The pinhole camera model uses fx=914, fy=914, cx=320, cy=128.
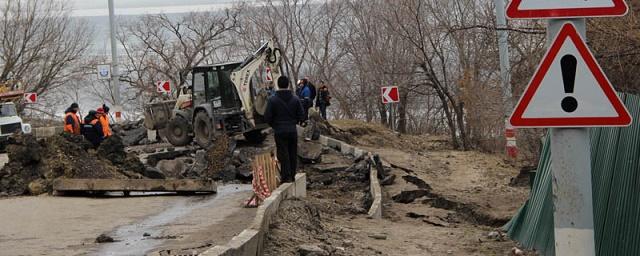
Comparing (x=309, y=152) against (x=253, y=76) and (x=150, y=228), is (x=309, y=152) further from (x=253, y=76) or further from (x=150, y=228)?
(x=150, y=228)

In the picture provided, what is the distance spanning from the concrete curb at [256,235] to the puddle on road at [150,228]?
1.23 m

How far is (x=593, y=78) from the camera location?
17.0 ft

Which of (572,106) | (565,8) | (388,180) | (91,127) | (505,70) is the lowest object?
(388,180)

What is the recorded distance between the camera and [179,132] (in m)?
27.7

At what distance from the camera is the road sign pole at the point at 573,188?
17.1ft

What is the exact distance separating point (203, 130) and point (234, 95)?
5.04ft

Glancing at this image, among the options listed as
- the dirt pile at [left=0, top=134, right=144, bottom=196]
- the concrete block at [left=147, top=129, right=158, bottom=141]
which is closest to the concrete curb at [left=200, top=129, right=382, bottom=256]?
the dirt pile at [left=0, top=134, right=144, bottom=196]

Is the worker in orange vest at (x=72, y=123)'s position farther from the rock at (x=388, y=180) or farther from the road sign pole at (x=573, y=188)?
the road sign pole at (x=573, y=188)

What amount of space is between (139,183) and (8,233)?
4502 millimetres

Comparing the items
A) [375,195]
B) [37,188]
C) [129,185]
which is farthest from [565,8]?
[37,188]

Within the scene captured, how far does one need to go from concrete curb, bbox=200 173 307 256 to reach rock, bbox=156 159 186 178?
8643 mm

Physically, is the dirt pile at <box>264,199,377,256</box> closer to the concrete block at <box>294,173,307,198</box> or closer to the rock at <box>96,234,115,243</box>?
the concrete block at <box>294,173,307,198</box>

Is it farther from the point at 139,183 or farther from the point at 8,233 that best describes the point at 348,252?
the point at 139,183

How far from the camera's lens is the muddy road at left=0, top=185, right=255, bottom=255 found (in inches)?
412
